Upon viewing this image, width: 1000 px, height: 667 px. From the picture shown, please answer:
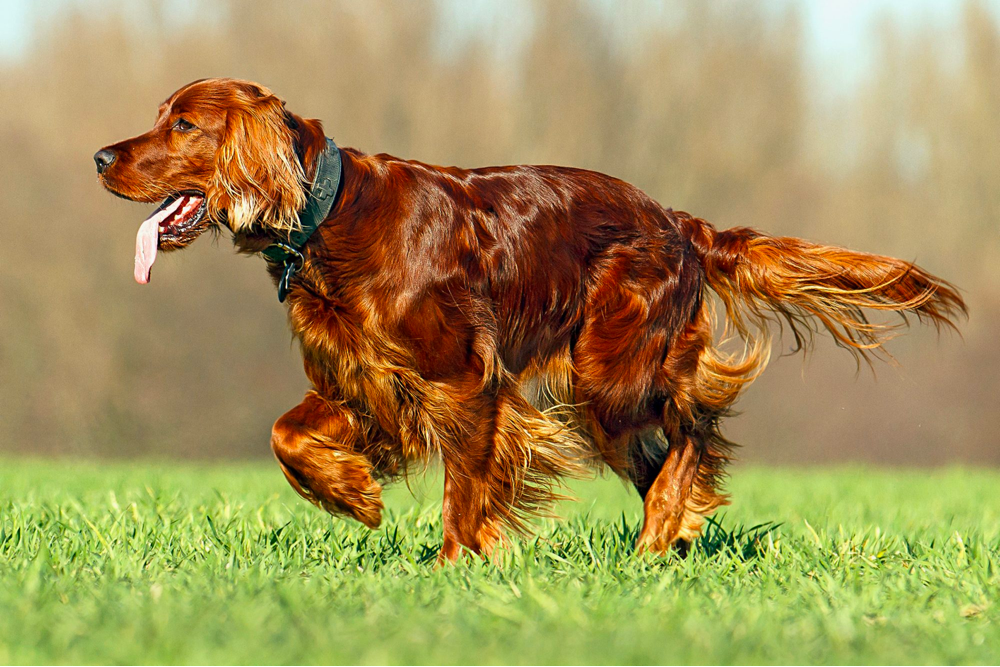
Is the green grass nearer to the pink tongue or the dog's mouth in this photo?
the pink tongue

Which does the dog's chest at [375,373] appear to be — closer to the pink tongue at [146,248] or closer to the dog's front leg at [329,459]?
the dog's front leg at [329,459]

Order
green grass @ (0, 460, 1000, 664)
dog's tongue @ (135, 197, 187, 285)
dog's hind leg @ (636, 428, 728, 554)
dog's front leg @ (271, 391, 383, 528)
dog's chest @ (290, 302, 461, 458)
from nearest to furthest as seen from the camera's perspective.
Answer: green grass @ (0, 460, 1000, 664), dog's tongue @ (135, 197, 187, 285), dog's chest @ (290, 302, 461, 458), dog's front leg @ (271, 391, 383, 528), dog's hind leg @ (636, 428, 728, 554)

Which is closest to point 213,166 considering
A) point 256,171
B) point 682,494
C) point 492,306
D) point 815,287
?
point 256,171

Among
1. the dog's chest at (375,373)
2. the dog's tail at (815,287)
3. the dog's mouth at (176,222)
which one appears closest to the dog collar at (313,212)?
the dog's chest at (375,373)

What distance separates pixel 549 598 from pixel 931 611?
3.14 ft

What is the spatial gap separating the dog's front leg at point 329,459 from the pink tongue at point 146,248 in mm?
632

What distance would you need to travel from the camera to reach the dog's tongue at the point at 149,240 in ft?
10.8

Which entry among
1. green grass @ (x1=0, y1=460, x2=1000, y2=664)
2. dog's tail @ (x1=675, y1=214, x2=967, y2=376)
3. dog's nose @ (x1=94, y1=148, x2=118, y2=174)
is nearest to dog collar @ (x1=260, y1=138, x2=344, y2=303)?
dog's nose @ (x1=94, y1=148, x2=118, y2=174)

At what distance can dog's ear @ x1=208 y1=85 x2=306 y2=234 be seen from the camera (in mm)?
3307

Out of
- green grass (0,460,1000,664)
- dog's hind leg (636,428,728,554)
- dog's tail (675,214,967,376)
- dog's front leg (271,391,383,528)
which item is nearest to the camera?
green grass (0,460,1000,664)

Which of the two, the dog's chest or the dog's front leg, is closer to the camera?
the dog's chest

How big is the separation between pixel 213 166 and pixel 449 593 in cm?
151

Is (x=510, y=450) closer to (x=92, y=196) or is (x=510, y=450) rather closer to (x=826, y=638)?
(x=826, y=638)

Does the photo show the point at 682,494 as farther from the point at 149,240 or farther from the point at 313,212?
the point at 149,240
